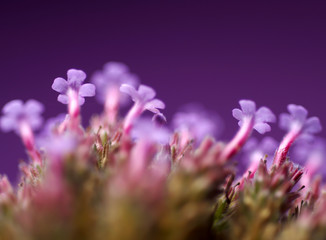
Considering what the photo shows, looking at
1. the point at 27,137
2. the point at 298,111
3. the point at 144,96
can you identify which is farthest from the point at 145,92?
the point at 298,111

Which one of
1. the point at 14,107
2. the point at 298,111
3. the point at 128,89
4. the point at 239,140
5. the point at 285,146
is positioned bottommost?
the point at 239,140

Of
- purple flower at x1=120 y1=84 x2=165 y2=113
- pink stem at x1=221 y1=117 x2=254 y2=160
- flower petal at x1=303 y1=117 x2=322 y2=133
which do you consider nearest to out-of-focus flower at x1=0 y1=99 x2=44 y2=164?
purple flower at x1=120 y1=84 x2=165 y2=113

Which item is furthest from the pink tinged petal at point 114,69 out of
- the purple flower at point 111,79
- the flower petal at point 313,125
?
the flower petal at point 313,125

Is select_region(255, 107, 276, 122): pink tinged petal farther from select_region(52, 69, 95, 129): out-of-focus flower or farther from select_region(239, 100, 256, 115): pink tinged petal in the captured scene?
select_region(52, 69, 95, 129): out-of-focus flower

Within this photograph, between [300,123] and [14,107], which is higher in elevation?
[14,107]

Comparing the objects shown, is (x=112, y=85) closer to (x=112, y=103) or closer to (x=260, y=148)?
(x=112, y=103)

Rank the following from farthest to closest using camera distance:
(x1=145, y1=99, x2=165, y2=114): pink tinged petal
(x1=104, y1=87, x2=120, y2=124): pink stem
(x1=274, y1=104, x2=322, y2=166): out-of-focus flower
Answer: (x1=104, y1=87, x2=120, y2=124): pink stem
(x1=145, y1=99, x2=165, y2=114): pink tinged petal
(x1=274, y1=104, x2=322, y2=166): out-of-focus flower

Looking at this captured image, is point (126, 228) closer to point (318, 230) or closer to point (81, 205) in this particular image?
point (81, 205)

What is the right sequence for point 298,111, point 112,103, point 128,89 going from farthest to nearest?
point 112,103
point 298,111
point 128,89
